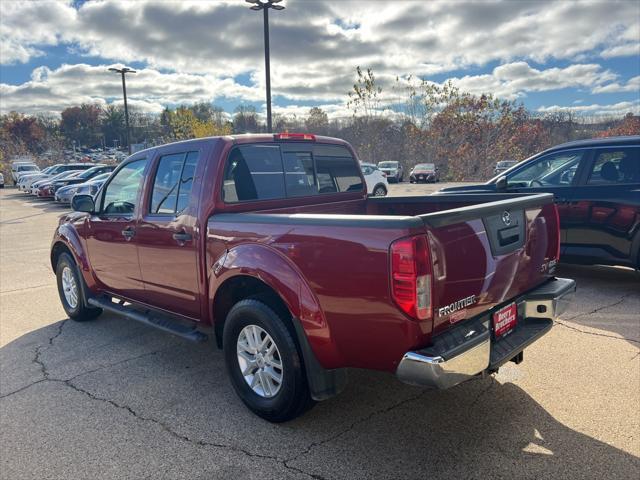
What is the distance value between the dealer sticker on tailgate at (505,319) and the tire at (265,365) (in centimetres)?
121

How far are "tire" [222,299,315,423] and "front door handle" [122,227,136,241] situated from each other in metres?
1.52

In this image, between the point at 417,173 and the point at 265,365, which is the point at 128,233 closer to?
the point at 265,365

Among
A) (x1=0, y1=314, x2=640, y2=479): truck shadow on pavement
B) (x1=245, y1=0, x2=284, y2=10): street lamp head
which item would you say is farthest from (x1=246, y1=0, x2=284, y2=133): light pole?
(x1=0, y1=314, x2=640, y2=479): truck shadow on pavement

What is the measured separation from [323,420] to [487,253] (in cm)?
157

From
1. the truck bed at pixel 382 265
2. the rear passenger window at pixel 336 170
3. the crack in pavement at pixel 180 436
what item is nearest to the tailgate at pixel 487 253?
the truck bed at pixel 382 265

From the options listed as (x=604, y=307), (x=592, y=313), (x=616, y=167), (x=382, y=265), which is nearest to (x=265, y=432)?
(x=382, y=265)

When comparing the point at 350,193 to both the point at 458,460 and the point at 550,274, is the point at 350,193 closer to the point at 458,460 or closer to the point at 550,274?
the point at 550,274

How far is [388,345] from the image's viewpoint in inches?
98.7

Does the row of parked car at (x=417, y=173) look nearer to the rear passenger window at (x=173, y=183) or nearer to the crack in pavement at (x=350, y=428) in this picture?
the rear passenger window at (x=173, y=183)

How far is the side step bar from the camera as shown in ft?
12.1

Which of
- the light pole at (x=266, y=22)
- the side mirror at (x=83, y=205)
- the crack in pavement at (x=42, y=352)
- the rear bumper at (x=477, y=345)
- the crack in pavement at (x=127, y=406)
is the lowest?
the crack in pavement at (x=42, y=352)

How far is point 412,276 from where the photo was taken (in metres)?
2.35

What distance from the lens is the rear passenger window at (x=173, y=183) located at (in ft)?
12.6

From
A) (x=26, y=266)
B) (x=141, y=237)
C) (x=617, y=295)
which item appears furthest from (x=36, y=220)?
(x=617, y=295)
